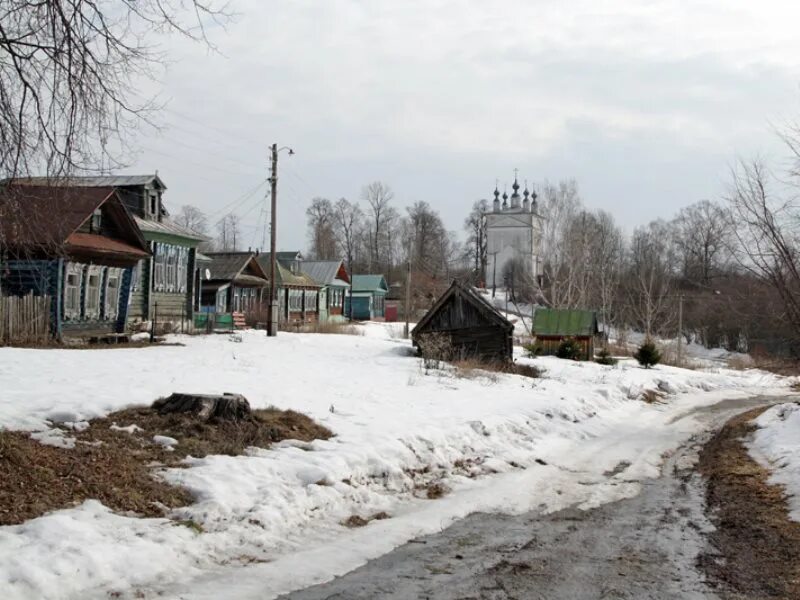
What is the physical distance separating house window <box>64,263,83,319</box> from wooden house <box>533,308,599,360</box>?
21514mm

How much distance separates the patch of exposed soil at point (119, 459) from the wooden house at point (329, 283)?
52820 mm

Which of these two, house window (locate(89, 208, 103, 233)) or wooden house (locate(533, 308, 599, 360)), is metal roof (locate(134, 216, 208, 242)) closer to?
house window (locate(89, 208, 103, 233))

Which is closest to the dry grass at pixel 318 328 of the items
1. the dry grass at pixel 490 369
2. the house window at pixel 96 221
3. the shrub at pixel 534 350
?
the shrub at pixel 534 350

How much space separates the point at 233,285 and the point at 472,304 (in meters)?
23.3

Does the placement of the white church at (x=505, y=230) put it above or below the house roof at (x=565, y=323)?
above

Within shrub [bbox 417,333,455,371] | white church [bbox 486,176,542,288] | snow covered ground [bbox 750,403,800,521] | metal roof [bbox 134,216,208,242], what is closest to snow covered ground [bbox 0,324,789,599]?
snow covered ground [bbox 750,403,800,521]

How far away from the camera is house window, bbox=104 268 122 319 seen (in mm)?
28234

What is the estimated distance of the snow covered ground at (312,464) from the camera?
5.94 m

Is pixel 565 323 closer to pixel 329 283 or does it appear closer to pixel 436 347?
pixel 436 347

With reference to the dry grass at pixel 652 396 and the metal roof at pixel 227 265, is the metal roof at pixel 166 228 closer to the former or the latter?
the metal roof at pixel 227 265

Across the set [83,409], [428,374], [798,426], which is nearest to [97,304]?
[428,374]

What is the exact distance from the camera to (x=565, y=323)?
38.9m

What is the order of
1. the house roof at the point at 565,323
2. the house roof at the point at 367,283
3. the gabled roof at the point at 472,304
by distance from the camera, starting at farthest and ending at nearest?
the house roof at the point at 367,283
the house roof at the point at 565,323
the gabled roof at the point at 472,304

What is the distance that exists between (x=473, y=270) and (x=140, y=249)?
75441 mm
